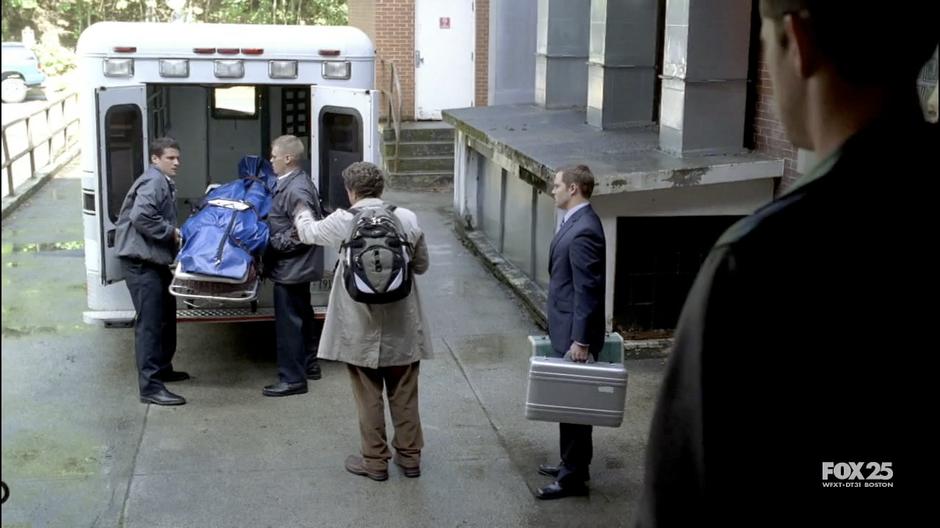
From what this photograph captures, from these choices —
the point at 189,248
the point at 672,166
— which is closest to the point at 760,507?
the point at 189,248

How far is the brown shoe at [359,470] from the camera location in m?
6.77

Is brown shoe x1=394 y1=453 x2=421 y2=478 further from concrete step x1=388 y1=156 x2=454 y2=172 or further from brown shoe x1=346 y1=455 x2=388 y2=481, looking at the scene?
concrete step x1=388 y1=156 x2=454 y2=172

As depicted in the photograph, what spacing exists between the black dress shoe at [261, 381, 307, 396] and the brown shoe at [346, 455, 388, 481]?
4.92ft

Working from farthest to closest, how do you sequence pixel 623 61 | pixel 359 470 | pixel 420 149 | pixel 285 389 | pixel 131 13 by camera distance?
pixel 131 13
pixel 420 149
pixel 623 61
pixel 285 389
pixel 359 470

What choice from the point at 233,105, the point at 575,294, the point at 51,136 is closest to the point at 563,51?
the point at 233,105

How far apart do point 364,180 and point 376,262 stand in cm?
60

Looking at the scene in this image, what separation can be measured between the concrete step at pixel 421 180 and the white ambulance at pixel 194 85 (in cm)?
951

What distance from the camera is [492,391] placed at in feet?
28.1

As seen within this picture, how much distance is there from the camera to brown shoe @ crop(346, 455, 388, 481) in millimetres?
6766

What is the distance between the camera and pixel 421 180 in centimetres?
1872

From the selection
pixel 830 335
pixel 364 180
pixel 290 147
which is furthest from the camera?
pixel 290 147

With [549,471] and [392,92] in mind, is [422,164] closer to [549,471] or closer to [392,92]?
[392,92]

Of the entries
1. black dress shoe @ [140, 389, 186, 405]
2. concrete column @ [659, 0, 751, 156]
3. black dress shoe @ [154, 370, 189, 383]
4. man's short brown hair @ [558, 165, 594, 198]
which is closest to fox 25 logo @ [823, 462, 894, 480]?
man's short brown hair @ [558, 165, 594, 198]

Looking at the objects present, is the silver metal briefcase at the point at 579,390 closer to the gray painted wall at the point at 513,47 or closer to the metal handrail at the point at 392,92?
the gray painted wall at the point at 513,47
